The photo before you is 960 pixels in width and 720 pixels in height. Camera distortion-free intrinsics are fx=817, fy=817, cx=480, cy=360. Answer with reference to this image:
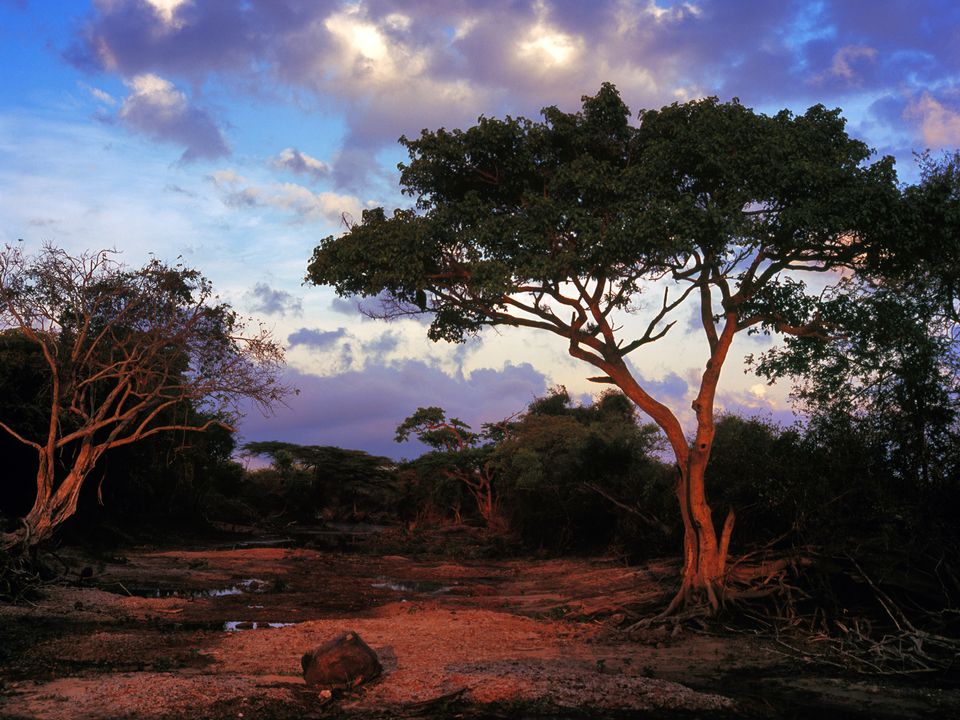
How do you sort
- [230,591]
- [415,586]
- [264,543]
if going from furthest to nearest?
[264,543] < [415,586] < [230,591]

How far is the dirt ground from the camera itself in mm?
8062

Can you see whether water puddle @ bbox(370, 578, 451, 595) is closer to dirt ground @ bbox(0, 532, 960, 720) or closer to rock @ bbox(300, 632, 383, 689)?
dirt ground @ bbox(0, 532, 960, 720)

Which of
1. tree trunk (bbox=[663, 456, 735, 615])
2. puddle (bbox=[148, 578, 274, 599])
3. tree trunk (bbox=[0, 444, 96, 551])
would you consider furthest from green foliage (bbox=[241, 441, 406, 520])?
tree trunk (bbox=[663, 456, 735, 615])

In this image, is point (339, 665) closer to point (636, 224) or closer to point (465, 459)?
point (636, 224)

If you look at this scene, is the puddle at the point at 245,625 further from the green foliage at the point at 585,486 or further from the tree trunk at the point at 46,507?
the green foliage at the point at 585,486

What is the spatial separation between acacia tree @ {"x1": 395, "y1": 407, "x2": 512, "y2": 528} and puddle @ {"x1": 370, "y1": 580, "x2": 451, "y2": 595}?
12407mm

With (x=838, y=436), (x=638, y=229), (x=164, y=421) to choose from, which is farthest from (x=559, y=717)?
(x=164, y=421)

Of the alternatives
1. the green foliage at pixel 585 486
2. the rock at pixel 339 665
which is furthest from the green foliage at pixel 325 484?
the rock at pixel 339 665

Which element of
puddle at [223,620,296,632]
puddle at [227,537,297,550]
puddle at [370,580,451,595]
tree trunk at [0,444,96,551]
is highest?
tree trunk at [0,444,96,551]

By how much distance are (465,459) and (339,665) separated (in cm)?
3033

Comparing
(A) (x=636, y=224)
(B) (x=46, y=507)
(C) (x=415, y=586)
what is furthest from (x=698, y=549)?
(B) (x=46, y=507)

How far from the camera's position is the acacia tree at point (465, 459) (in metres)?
38.1

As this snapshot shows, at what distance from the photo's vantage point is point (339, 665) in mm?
8906

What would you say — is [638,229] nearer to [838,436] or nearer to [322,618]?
[838,436]
